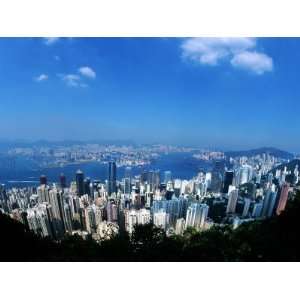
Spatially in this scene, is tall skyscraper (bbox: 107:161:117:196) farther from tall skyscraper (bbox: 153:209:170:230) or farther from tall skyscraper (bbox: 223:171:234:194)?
tall skyscraper (bbox: 223:171:234:194)

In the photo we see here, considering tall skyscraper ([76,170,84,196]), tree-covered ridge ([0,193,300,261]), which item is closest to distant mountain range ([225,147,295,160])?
tree-covered ridge ([0,193,300,261])

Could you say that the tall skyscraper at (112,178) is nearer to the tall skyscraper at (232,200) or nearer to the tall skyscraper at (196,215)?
the tall skyscraper at (196,215)

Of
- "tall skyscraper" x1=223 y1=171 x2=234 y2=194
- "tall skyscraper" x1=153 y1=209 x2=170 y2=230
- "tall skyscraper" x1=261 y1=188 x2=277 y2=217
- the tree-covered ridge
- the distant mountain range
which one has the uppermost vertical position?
the distant mountain range

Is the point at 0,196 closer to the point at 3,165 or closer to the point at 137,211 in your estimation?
the point at 3,165

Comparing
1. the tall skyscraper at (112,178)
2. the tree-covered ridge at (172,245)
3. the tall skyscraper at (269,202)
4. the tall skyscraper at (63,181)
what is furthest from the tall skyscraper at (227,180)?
the tall skyscraper at (63,181)

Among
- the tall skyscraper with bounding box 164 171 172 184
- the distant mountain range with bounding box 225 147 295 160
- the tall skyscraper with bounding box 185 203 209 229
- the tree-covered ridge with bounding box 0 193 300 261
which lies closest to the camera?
the tree-covered ridge with bounding box 0 193 300 261

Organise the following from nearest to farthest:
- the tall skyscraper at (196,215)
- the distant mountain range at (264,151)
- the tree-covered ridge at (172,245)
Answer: the tree-covered ridge at (172,245)
the distant mountain range at (264,151)
the tall skyscraper at (196,215)

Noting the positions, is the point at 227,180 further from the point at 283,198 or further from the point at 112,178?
the point at 112,178

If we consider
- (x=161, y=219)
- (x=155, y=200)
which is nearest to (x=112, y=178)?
(x=155, y=200)
